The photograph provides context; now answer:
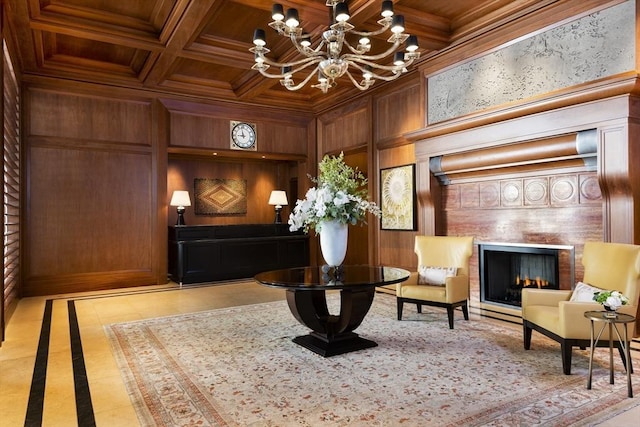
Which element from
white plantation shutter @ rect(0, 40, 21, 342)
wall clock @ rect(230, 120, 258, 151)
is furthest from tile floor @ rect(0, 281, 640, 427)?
wall clock @ rect(230, 120, 258, 151)

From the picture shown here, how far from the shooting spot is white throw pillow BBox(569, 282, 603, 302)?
327 centimetres

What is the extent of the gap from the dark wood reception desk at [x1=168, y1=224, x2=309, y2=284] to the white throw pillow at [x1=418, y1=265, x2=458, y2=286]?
3.89 metres

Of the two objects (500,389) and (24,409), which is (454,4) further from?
(24,409)

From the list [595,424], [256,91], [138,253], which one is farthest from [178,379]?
[256,91]

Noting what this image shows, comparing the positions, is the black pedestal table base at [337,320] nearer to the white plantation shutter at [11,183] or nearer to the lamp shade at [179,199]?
the white plantation shutter at [11,183]

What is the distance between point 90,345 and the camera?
148 inches

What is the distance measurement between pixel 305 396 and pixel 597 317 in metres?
1.92

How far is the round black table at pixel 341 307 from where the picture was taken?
344 cm

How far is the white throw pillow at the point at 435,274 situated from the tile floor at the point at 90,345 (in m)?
1.68

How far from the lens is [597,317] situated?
271 cm

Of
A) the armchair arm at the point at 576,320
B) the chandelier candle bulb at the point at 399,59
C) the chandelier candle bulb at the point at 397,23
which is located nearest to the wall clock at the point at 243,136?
the chandelier candle bulb at the point at 399,59

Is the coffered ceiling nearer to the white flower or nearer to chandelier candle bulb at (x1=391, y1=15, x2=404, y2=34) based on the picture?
chandelier candle bulb at (x1=391, y1=15, x2=404, y2=34)

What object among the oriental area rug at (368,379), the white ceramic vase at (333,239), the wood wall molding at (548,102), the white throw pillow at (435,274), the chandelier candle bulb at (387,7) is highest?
the chandelier candle bulb at (387,7)

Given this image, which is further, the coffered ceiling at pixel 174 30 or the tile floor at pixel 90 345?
the coffered ceiling at pixel 174 30
